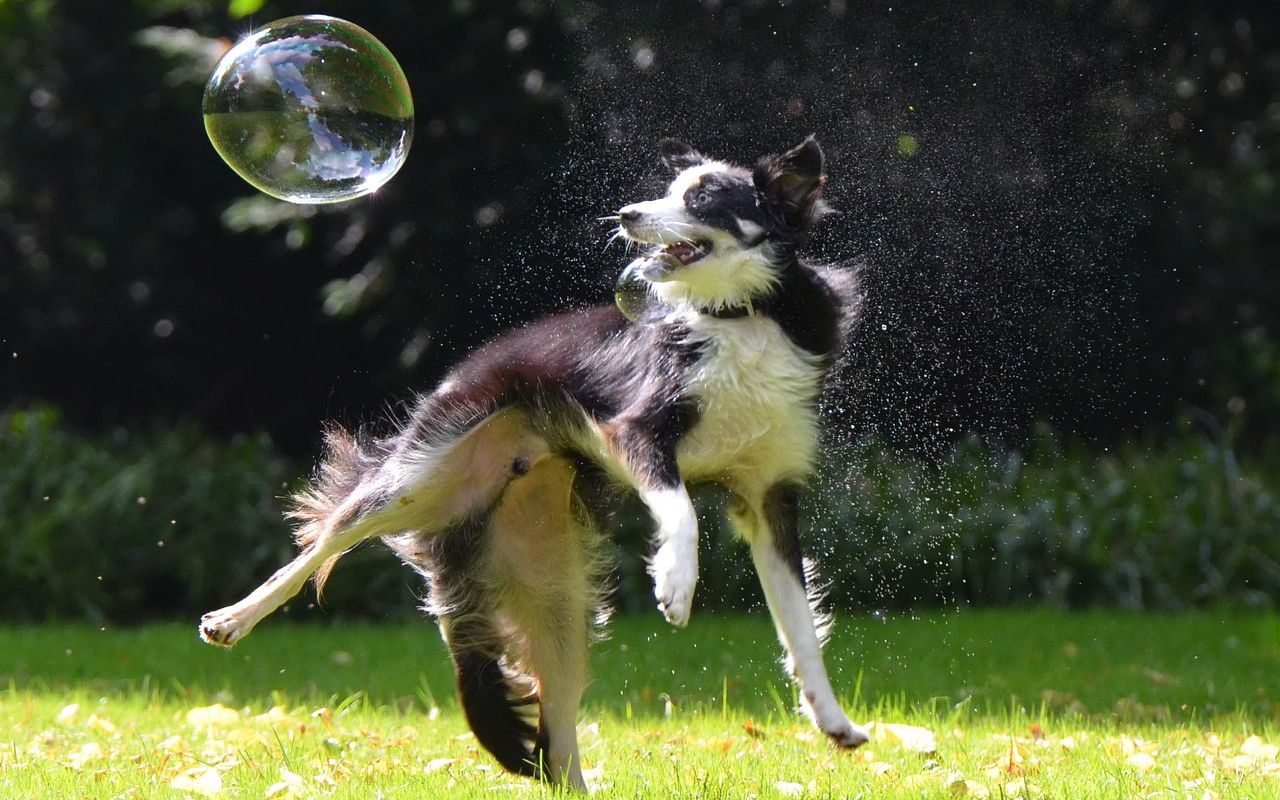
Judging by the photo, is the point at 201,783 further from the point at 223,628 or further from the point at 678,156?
the point at 678,156

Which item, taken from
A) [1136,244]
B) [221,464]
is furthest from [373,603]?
[1136,244]

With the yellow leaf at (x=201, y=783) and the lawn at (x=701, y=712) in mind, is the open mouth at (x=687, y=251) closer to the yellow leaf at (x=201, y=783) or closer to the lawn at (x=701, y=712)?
the lawn at (x=701, y=712)

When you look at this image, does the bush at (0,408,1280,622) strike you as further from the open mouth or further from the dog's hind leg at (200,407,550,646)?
the open mouth

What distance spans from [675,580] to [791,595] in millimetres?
690

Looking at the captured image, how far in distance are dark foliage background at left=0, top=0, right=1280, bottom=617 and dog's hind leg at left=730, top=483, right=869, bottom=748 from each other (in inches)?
97.5

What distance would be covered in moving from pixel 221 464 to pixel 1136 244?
5.86 m

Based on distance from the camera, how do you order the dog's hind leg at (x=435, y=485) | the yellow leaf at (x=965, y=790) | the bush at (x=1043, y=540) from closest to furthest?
the yellow leaf at (x=965, y=790), the dog's hind leg at (x=435, y=485), the bush at (x=1043, y=540)

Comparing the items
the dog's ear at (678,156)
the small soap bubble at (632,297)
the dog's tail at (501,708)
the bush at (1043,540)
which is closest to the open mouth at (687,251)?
the small soap bubble at (632,297)

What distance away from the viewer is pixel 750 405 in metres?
4.35

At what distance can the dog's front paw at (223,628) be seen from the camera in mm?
4273

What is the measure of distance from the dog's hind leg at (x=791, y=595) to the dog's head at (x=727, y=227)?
2.02 feet

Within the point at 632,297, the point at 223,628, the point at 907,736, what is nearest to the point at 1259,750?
the point at 907,736

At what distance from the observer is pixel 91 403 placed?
11664 millimetres

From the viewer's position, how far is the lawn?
14.0ft
